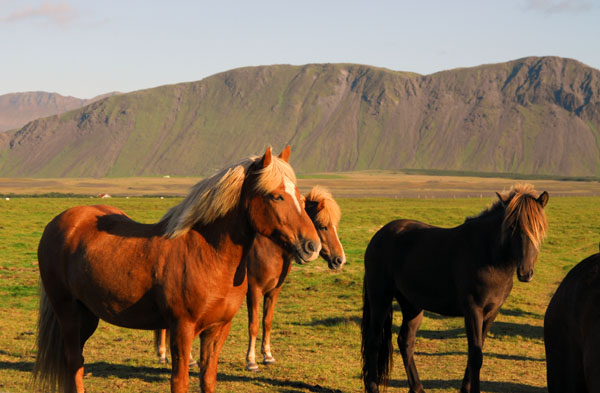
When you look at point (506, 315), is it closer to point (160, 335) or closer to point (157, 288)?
point (160, 335)

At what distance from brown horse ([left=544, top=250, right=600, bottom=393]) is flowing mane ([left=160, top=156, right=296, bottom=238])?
241cm

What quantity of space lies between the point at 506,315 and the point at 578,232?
27.6 metres

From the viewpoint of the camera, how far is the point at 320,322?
13.8 m

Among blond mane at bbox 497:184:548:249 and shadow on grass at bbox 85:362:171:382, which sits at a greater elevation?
blond mane at bbox 497:184:548:249

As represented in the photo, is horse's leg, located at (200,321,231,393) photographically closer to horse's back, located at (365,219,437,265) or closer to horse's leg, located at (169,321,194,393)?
horse's leg, located at (169,321,194,393)

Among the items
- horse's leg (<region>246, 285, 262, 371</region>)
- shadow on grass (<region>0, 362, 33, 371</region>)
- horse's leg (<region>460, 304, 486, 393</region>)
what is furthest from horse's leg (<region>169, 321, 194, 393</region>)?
shadow on grass (<region>0, 362, 33, 371</region>)

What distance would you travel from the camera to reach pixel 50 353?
20.0ft

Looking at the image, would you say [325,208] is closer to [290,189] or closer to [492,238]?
[492,238]

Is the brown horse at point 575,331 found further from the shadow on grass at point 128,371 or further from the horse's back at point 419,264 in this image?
the shadow on grass at point 128,371

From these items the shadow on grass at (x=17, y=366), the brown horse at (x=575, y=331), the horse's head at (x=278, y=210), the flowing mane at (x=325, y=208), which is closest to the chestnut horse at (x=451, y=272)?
the flowing mane at (x=325, y=208)

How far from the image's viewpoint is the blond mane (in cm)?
694

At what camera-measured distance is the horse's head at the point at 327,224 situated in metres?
9.62

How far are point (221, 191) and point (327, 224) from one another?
5.12 metres

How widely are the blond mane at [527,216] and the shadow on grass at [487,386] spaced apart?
111 inches
